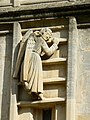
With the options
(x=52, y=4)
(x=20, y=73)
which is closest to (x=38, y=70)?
(x=20, y=73)

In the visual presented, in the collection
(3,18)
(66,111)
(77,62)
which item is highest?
(3,18)

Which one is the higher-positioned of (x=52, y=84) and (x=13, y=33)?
(x=13, y=33)

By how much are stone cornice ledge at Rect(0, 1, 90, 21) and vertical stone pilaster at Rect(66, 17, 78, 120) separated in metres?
0.19

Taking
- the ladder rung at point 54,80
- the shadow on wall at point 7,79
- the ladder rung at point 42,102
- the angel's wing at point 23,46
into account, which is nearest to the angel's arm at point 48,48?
the angel's wing at point 23,46

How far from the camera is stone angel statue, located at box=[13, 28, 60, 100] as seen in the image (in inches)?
456

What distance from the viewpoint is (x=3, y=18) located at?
12.3 metres

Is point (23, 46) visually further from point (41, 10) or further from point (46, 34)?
point (41, 10)

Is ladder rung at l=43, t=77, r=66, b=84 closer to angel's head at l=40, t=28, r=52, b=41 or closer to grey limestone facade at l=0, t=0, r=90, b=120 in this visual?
grey limestone facade at l=0, t=0, r=90, b=120

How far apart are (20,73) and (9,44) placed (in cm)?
72

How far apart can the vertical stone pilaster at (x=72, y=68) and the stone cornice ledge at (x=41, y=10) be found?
192mm

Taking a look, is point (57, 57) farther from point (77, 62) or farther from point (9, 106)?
point (9, 106)

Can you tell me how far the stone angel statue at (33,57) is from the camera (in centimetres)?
1158

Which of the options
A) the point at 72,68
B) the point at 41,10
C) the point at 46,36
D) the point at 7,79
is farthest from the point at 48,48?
the point at 7,79

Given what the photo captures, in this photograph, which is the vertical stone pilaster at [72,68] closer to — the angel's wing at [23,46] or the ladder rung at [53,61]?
the ladder rung at [53,61]
